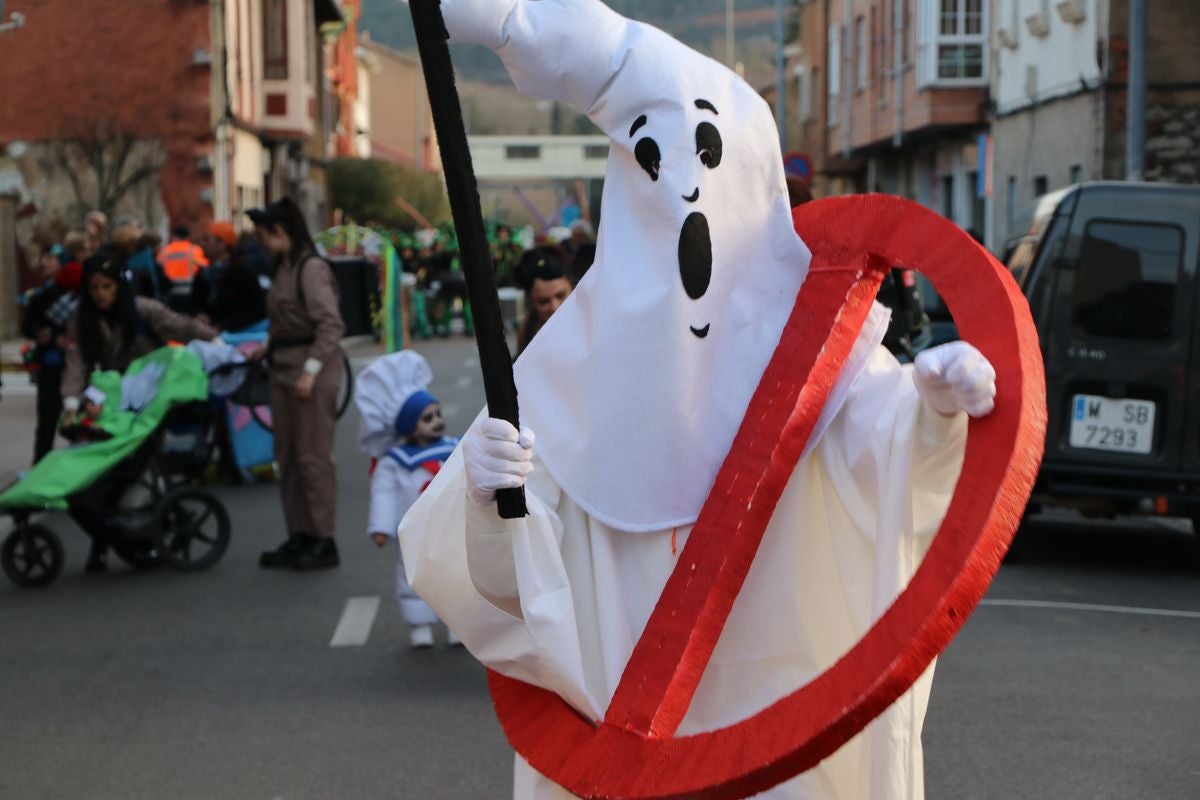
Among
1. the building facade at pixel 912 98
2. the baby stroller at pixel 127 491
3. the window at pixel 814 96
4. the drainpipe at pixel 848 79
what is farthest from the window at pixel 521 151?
the baby stroller at pixel 127 491

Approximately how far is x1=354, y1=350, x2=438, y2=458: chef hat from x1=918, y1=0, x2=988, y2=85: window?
95.3ft

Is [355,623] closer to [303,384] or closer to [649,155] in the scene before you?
[303,384]

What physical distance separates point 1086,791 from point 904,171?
3922cm

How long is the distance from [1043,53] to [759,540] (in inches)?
1084

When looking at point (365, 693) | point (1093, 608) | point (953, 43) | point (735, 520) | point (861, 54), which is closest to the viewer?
point (735, 520)

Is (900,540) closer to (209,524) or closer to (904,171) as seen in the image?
(209,524)

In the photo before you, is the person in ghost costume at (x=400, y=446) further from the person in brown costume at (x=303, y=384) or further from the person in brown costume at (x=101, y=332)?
the person in brown costume at (x=101, y=332)

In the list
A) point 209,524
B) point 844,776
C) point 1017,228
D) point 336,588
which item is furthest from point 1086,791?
point 209,524

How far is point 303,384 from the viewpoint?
10.3m

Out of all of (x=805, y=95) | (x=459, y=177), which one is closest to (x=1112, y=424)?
(x=459, y=177)

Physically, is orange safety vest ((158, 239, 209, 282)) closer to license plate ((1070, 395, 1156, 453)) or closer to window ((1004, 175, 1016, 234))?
license plate ((1070, 395, 1156, 453))

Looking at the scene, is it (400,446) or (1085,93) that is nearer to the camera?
(400,446)

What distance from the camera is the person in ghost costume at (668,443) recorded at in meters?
3.48

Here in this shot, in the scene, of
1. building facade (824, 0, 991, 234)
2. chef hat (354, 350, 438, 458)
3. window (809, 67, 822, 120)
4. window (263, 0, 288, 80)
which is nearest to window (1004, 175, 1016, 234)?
building facade (824, 0, 991, 234)
